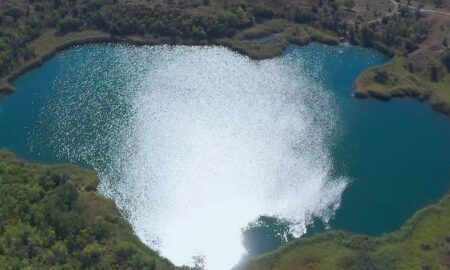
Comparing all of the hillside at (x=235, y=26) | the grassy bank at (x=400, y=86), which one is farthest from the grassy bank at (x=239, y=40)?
the grassy bank at (x=400, y=86)

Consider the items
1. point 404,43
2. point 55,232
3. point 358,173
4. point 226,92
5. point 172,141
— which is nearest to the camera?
point 55,232

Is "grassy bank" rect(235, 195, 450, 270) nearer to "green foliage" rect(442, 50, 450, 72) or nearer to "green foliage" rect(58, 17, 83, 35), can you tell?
"green foliage" rect(442, 50, 450, 72)

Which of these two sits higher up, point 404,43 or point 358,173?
point 404,43

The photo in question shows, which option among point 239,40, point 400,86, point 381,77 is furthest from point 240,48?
point 400,86

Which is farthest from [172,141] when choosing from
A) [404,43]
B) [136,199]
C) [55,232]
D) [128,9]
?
[404,43]

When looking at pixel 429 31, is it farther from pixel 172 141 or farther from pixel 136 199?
pixel 136 199

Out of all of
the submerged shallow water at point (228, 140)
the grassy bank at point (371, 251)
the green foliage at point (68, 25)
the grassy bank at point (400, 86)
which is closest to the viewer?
the grassy bank at point (371, 251)

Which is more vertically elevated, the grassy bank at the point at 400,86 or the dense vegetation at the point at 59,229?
the grassy bank at the point at 400,86

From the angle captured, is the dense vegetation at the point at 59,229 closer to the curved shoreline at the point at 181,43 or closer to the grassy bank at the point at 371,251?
the grassy bank at the point at 371,251
